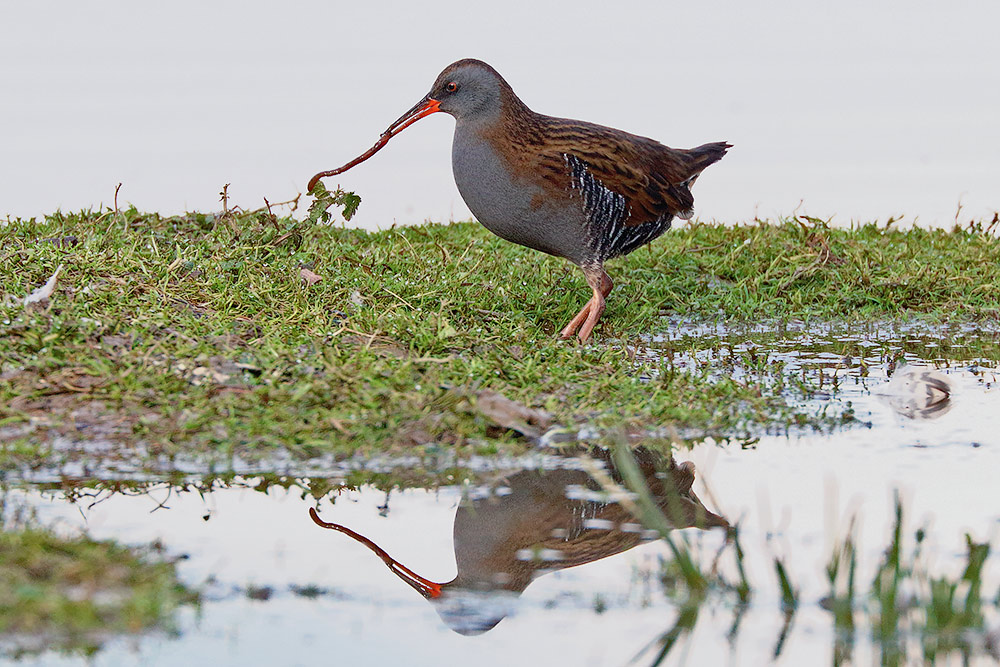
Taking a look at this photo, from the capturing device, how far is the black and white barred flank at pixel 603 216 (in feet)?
25.6

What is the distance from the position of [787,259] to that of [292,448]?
548cm

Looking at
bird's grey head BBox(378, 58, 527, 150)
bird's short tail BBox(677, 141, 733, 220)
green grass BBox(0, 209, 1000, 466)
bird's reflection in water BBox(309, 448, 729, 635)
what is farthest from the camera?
bird's short tail BBox(677, 141, 733, 220)

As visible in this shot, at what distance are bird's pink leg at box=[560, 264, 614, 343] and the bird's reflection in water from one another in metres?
2.87

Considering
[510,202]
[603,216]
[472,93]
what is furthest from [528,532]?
[472,93]

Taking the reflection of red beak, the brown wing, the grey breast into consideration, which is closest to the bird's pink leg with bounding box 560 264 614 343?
the grey breast

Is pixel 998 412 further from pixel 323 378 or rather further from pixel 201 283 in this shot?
pixel 201 283

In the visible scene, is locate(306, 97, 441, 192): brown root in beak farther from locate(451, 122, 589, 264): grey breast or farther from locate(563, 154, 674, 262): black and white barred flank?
locate(563, 154, 674, 262): black and white barred flank

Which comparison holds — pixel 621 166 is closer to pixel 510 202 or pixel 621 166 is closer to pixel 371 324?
pixel 510 202

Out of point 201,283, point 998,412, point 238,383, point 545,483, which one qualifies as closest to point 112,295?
point 201,283

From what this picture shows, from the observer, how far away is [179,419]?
5.42 meters

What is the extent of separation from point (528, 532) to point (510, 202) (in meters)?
3.69

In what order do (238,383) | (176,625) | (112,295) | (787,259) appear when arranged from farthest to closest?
(787,259), (112,295), (238,383), (176,625)

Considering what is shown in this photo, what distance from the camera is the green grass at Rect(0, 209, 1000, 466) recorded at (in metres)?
5.45

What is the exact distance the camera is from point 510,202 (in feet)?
25.5
